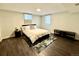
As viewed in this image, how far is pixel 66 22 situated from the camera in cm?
122

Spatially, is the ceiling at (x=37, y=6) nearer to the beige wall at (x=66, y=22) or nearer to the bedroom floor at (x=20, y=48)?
the beige wall at (x=66, y=22)

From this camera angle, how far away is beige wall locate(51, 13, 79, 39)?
1.13m

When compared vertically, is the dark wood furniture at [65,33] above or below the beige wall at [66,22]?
below

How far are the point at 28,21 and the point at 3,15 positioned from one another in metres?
0.41

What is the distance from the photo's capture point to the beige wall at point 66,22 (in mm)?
1126

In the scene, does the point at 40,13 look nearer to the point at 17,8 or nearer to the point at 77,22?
the point at 17,8

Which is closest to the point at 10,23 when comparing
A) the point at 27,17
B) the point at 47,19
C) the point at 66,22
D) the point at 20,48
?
the point at 27,17

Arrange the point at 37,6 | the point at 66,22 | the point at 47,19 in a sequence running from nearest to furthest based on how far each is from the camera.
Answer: the point at 37,6, the point at 66,22, the point at 47,19

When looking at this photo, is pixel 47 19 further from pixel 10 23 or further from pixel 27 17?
pixel 10 23

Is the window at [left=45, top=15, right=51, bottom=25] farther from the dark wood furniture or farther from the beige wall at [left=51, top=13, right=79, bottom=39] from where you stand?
the dark wood furniture

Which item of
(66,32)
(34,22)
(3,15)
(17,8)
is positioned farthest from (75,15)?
(3,15)

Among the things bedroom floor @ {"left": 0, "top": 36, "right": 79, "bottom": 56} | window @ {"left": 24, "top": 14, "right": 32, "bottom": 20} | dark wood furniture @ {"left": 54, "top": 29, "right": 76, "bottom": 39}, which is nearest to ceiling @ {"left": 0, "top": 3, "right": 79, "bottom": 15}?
window @ {"left": 24, "top": 14, "right": 32, "bottom": 20}

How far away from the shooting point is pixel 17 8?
1126 mm

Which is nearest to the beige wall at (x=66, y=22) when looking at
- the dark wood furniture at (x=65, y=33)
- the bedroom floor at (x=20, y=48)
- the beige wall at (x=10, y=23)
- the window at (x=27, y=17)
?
the dark wood furniture at (x=65, y=33)
